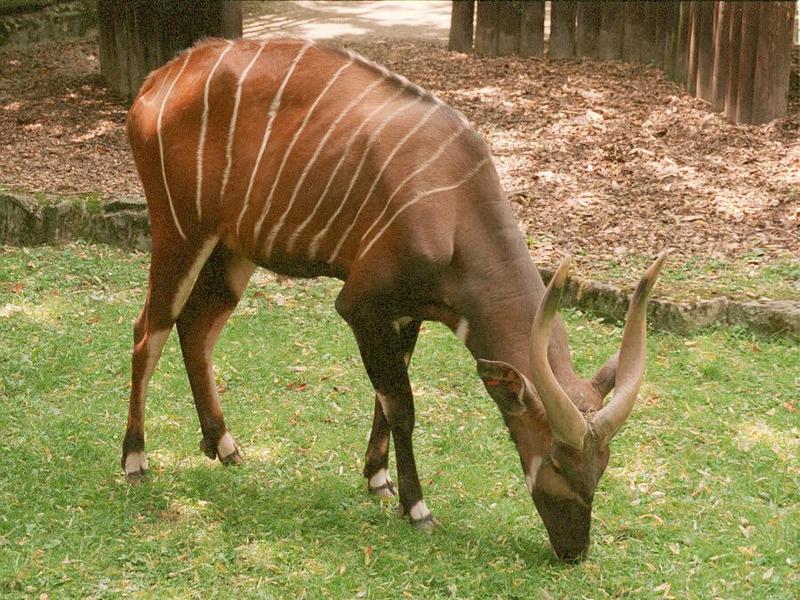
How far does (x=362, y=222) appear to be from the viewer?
4738 millimetres

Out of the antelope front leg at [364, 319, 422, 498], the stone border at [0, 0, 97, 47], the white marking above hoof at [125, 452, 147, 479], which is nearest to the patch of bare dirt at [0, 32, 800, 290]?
the stone border at [0, 0, 97, 47]

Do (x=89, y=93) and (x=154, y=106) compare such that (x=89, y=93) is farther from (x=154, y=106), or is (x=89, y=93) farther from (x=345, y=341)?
(x=154, y=106)

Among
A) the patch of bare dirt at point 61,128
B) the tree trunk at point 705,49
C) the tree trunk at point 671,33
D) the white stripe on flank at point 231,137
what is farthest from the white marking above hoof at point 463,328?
the tree trunk at point 671,33

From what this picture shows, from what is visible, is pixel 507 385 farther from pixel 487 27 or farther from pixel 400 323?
pixel 487 27

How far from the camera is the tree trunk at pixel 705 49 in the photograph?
10000 millimetres

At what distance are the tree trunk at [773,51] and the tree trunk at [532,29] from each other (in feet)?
9.81

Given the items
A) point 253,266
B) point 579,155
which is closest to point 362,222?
point 253,266

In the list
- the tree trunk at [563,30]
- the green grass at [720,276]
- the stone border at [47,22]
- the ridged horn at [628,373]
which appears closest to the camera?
the ridged horn at [628,373]

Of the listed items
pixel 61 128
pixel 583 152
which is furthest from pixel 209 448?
pixel 61 128

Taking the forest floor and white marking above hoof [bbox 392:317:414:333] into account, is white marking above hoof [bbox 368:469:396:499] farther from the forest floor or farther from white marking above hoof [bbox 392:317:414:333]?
the forest floor

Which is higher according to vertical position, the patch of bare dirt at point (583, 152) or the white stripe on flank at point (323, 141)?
the white stripe on flank at point (323, 141)

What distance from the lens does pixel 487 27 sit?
1191 cm

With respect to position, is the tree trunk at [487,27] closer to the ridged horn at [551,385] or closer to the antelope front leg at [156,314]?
the antelope front leg at [156,314]

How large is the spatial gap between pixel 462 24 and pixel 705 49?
9.47 feet
